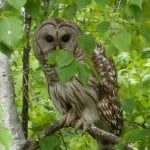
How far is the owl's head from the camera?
3.71 m

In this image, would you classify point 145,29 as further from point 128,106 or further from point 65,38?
point 65,38

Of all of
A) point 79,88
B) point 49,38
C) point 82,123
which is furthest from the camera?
point 49,38

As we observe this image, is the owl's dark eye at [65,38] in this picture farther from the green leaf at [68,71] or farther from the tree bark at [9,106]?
the green leaf at [68,71]

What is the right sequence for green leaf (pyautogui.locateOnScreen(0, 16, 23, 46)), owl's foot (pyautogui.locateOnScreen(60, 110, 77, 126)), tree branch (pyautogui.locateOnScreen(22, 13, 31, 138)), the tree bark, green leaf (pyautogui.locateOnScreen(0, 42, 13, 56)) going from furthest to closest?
owl's foot (pyautogui.locateOnScreen(60, 110, 77, 126)) < tree branch (pyautogui.locateOnScreen(22, 13, 31, 138)) < the tree bark < green leaf (pyautogui.locateOnScreen(0, 42, 13, 56)) < green leaf (pyautogui.locateOnScreen(0, 16, 23, 46))

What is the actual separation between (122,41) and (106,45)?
1.00 m

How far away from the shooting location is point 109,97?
3781 millimetres

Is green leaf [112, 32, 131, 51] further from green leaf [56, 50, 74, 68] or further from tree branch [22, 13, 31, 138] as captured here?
tree branch [22, 13, 31, 138]

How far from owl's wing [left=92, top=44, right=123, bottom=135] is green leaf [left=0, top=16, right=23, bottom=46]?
67.7 inches

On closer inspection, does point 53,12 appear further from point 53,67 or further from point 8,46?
point 8,46

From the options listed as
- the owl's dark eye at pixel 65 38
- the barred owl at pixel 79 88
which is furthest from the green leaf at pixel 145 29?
the owl's dark eye at pixel 65 38

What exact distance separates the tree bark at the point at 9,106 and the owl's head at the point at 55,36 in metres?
0.98

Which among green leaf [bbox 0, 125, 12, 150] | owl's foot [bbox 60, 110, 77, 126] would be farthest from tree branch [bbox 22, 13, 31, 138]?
green leaf [bbox 0, 125, 12, 150]

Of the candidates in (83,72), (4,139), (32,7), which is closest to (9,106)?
(32,7)

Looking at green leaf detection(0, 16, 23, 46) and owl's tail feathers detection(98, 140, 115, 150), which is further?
owl's tail feathers detection(98, 140, 115, 150)
